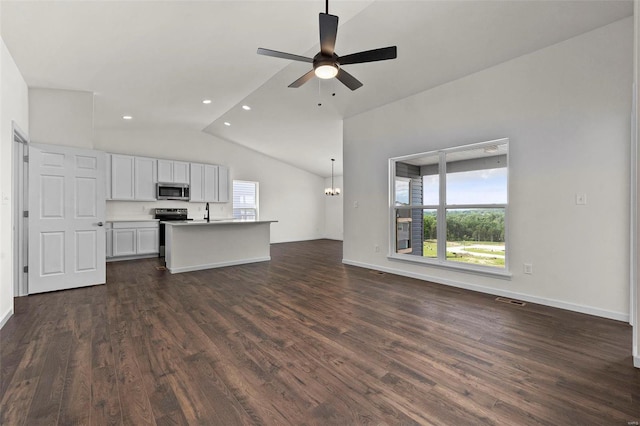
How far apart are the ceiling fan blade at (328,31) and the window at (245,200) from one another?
6.99 m

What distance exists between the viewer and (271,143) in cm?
816

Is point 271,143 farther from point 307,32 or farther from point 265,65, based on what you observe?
point 307,32

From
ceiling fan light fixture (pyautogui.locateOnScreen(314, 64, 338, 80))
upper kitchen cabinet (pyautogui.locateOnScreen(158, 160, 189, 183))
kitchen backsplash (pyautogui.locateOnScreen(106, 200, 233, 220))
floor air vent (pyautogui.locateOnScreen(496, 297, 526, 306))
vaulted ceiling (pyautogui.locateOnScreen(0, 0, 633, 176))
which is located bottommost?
floor air vent (pyautogui.locateOnScreen(496, 297, 526, 306))

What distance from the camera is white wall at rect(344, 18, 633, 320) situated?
2.86 metres

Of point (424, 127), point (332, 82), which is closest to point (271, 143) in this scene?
point (332, 82)

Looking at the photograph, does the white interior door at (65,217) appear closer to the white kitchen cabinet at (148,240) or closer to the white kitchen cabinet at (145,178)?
the white kitchen cabinet at (148,240)

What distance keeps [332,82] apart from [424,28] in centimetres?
168

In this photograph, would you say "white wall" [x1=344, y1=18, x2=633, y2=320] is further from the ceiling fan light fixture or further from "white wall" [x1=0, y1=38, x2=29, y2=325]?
"white wall" [x1=0, y1=38, x2=29, y2=325]

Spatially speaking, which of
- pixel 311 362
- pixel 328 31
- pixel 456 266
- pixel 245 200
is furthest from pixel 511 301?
pixel 245 200

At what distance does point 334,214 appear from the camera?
11.0 meters

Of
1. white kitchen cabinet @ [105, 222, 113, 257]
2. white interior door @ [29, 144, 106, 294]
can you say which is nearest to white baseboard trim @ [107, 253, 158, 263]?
white kitchen cabinet @ [105, 222, 113, 257]

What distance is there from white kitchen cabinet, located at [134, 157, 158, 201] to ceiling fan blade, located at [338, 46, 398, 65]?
6.07 metres

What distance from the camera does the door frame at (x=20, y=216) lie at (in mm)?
3609

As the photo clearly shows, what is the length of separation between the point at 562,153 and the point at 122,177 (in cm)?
792
